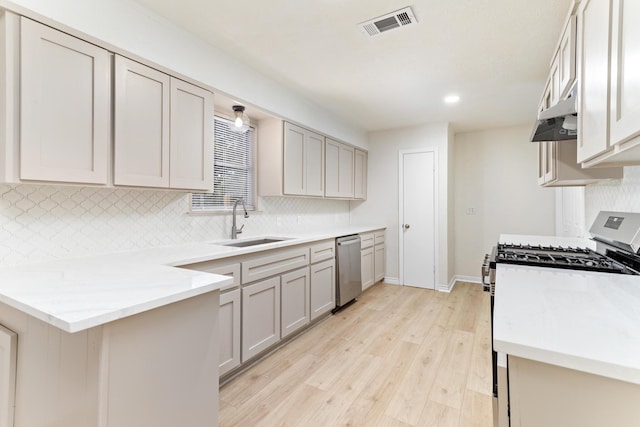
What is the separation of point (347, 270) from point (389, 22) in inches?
101

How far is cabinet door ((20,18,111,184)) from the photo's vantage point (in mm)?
1447

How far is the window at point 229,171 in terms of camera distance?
9.17 ft

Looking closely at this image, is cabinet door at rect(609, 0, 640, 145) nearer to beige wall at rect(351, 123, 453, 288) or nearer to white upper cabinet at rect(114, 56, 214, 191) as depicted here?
white upper cabinet at rect(114, 56, 214, 191)

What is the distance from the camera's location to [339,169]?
14.0ft

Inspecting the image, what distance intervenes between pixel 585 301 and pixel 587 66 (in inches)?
37.9

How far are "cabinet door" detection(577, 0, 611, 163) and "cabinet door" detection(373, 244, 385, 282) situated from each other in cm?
336

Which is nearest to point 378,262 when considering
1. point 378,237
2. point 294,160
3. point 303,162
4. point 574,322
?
point 378,237

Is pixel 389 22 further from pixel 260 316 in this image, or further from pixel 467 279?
pixel 467 279

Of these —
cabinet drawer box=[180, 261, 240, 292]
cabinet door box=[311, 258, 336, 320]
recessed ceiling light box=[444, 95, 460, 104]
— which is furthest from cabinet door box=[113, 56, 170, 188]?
recessed ceiling light box=[444, 95, 460, 104]

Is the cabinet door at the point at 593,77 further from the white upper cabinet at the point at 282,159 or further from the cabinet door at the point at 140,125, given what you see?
the white upper cabinet at the point at 282,159

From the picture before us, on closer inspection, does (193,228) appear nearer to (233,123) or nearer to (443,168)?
(233,123)

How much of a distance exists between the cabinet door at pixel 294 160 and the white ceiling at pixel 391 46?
449 millimetres

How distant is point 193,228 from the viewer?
2572mm

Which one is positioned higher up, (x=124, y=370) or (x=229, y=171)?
(x=229, y=171)
